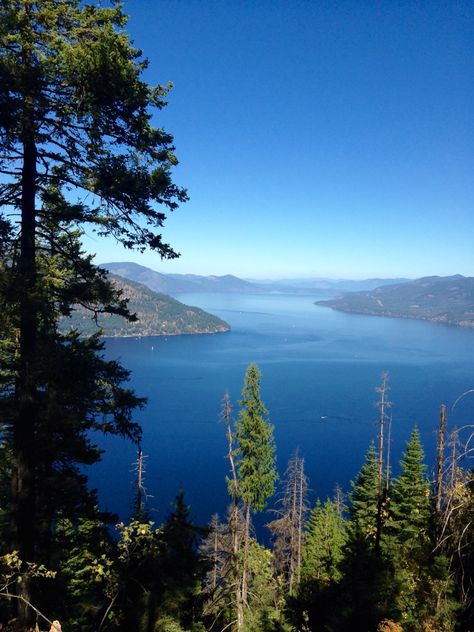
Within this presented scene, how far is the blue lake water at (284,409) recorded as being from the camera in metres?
59.1

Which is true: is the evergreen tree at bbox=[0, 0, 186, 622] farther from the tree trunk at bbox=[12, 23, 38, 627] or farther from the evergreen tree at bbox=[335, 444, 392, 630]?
the evergreen tree at bbox=[335, 444, 392, 630]

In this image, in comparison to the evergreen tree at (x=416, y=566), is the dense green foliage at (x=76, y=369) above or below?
above

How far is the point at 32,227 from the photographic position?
21.0 feet

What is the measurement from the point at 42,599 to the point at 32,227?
7125mm

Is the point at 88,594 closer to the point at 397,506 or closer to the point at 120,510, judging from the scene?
the point at 397,506

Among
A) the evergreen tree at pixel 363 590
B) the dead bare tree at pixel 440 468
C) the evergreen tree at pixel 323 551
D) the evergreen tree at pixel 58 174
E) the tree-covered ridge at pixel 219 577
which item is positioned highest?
the evergreen tree at pixel 58 174

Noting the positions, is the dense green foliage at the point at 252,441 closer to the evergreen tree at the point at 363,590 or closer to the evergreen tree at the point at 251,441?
the evergreen tree at the point at 251,441

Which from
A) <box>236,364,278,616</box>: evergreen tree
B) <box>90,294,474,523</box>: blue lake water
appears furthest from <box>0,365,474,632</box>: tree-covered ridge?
<box>90,294,474,523</box>: blue lake water

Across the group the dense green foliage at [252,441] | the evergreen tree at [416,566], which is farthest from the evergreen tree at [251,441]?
the evergreen tree at [416,566]

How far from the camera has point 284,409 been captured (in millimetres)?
90938

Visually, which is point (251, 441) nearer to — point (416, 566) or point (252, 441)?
point (252, 441)

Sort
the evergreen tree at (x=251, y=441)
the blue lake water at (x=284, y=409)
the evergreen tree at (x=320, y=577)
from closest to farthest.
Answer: the evergreen tree at (x=320, y=577)
the evergreen tree at (x=251, y=441)
the blue lake water at (x=284, y=409)

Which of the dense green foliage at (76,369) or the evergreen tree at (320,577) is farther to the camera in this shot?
the evergreen tree at (320,577)

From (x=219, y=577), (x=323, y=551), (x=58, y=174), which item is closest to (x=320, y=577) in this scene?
(x=323, y=551)
